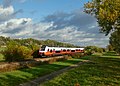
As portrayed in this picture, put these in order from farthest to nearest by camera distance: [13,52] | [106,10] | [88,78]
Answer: [13,52] → [106,10] → [88,78]

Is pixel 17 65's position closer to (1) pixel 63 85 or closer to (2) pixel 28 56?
(1) pixel 63 85

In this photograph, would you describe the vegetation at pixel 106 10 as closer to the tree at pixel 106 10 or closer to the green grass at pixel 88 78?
the tree at pixel 106 10

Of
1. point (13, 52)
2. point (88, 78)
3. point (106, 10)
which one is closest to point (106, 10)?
point (106, 10)

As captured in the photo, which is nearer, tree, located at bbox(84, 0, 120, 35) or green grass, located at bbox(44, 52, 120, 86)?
green grass, located at bbox(44, 52, 120, 86)

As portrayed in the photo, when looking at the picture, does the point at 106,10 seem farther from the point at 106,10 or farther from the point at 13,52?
the point at 13,52

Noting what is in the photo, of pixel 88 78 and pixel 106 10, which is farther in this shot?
pixel 106 10

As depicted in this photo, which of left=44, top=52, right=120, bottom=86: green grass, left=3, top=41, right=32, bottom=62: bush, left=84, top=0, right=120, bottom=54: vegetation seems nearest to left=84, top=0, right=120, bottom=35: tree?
left=84, top=0, right=120, bottom=54: vegetation

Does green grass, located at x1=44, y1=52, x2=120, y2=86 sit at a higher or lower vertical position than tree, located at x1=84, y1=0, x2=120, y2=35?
lower

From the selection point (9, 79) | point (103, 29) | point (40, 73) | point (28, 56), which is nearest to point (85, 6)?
point (103, 29)

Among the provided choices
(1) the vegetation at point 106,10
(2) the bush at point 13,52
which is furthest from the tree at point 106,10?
(2) the bush at point 13,52

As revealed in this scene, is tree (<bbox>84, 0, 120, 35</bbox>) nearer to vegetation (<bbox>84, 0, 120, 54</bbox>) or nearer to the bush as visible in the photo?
vegetation (<bbox>84, 0, 120, 54</bbox>)

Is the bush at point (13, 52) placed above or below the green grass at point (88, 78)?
above

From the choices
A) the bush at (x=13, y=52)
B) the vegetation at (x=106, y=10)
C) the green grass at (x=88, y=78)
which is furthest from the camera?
the bush at (x=13, y=52)

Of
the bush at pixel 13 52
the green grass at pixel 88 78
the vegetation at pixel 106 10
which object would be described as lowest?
the green grass at pixel 88 78
